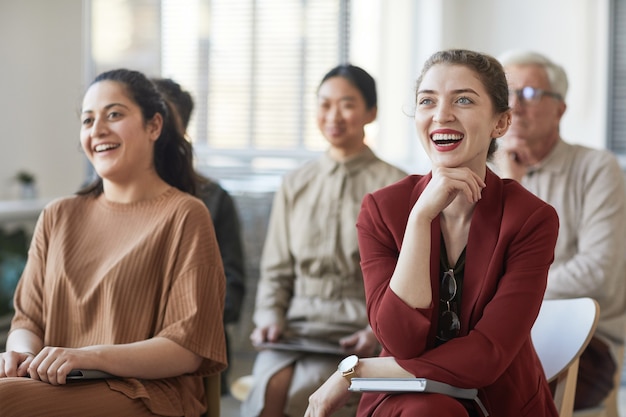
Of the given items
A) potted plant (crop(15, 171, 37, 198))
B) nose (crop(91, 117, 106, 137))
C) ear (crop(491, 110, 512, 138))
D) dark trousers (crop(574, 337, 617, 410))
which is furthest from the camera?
potted plant (crop(15, 171, 37, 198))

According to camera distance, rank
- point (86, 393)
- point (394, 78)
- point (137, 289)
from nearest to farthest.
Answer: point (86, 393) → point (137, 289) → point (394, 78)

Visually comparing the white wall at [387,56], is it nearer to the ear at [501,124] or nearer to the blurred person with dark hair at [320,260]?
the blurred person with dark hair at [320,260]

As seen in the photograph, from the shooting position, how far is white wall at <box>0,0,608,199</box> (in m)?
4.07

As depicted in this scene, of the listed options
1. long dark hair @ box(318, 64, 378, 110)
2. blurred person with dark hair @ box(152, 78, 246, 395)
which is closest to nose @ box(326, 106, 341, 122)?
long dark hair @ box(318, 64, 378, 110)

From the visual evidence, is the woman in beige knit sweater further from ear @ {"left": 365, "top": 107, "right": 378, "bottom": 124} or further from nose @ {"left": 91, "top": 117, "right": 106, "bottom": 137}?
ear @ {"left": 365, "top": 107, "right": 378, "bottom": 124}

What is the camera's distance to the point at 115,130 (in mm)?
2074

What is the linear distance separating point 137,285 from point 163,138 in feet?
1.40

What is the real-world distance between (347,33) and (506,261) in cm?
295

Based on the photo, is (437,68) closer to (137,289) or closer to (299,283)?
(137,289)

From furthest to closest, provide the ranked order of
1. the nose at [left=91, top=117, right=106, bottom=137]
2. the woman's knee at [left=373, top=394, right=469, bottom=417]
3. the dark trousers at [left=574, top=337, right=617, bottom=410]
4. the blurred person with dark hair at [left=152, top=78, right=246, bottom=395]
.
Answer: the blurred person with dark hair at [left=152, top=78, right=246, bottom=395] → the dark trousers at [left=574, top=337, right=617, bottom=410] → the nose at [left=91, top=117, right=106, bottom=137] → the woman's knee at [left=373, top=394, right=469, bottom=417]

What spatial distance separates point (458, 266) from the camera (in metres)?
1.69

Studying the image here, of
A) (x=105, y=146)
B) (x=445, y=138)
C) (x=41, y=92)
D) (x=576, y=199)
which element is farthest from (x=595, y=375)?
(x=41, y=92)

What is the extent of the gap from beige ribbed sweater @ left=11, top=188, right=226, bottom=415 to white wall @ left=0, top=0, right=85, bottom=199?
7.54 ft

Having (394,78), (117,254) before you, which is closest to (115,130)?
(117,254)
